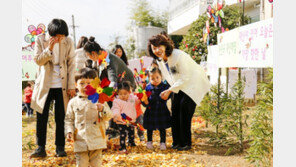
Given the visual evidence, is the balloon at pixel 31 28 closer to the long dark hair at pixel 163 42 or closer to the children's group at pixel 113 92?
the children's group at pixel 113 92

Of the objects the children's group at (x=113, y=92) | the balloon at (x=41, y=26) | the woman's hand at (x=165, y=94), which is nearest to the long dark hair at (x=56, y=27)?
the children's group at (x=113, y=92)

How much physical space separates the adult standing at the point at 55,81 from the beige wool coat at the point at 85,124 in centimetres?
86

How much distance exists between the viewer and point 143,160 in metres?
3.17

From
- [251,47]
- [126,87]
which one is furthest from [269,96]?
[126,87]

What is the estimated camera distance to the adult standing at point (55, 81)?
10.5 ft

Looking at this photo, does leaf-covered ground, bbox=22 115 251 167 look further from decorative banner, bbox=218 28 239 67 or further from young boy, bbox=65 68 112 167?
decorative banner, bbox=218 28 239 67

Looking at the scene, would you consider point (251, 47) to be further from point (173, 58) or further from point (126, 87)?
point (126, 87)

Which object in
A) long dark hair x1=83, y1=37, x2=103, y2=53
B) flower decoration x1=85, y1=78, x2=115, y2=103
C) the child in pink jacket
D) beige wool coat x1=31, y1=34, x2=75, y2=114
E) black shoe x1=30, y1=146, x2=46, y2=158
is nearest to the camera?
flower decoration x1=85, y1=78, x2=115, y2=103

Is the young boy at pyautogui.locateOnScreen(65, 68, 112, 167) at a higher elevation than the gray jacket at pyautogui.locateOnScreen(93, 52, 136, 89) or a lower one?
lower

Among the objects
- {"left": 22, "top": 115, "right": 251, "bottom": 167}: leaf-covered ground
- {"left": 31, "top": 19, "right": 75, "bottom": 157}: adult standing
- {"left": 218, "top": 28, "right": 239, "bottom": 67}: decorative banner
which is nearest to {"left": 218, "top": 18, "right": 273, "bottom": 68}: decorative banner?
{"left": 218, "top": 28, "right": 239, "bottom": 67}: decorative banner

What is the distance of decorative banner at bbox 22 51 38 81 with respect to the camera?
586 centimetres

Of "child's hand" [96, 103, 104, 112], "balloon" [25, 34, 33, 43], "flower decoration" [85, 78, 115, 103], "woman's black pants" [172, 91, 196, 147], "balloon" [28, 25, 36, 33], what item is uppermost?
"balloon" [28, 25, 36, 33]

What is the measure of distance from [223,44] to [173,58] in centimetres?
75

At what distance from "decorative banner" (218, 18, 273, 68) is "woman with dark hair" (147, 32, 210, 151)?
0.42 metres
